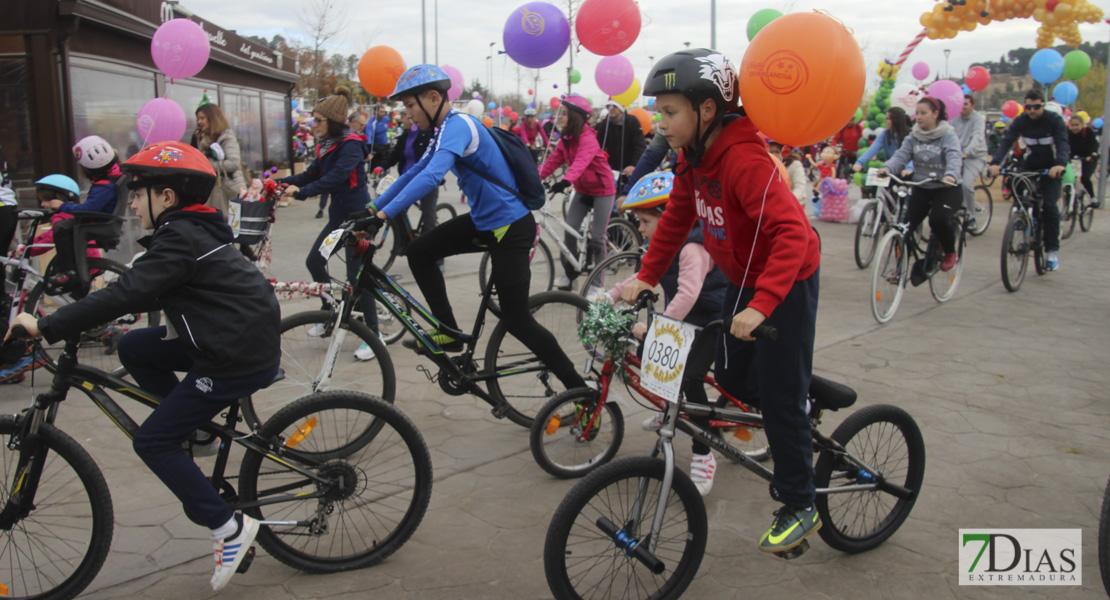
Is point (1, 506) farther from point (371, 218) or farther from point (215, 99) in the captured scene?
point (215, 99)

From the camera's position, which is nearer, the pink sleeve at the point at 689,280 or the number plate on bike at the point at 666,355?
the number plate on bike at the point at 666,355

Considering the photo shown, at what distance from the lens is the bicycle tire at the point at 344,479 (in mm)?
2979

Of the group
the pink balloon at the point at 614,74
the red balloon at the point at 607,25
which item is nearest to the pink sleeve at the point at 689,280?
the red balloon at the point at 607,25

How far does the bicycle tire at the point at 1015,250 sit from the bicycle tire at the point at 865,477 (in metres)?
5.50

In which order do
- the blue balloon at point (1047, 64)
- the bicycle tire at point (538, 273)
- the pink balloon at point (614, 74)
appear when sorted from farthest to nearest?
the blue balloon at point (1047, 64), the pink balloon at point (614, 74), the bicycle tire at point (538, 273)

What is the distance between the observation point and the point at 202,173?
2857mm

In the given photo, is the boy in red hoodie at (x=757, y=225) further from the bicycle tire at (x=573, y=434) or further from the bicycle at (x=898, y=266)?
the bicycle at (x=898, y=266)

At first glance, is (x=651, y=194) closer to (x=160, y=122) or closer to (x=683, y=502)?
(x=683, y=502)

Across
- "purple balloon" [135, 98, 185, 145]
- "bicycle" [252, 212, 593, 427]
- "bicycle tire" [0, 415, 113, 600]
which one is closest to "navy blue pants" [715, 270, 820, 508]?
"bicycle" [252, 212, 593, 427]

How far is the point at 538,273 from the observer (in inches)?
368

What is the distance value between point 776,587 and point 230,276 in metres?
2.37

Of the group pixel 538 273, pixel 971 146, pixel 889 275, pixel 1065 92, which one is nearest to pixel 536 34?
pixel 538 273

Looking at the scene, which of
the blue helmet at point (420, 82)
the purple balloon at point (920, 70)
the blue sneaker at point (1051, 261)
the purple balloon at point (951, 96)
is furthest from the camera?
the purple balloon at point (920, 70)

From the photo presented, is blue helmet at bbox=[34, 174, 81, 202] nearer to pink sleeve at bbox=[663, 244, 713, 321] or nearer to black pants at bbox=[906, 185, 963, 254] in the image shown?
pink sleeve at bbox=[663, 244, 713, 321]
